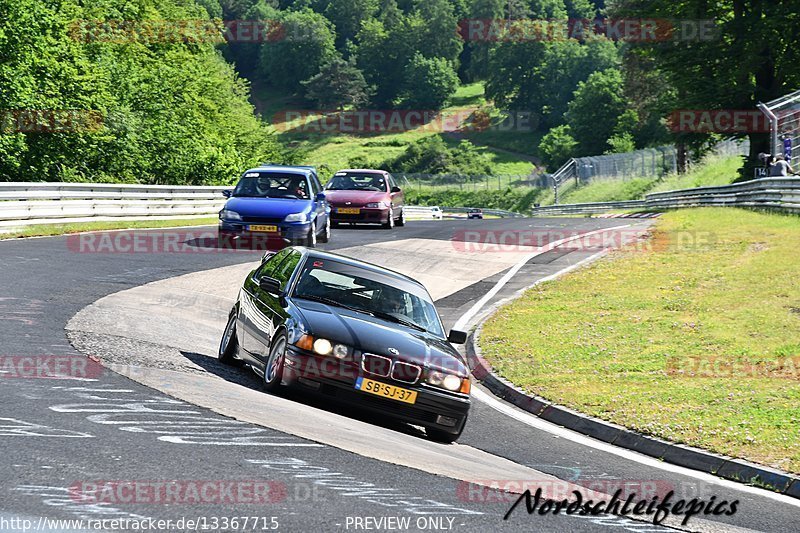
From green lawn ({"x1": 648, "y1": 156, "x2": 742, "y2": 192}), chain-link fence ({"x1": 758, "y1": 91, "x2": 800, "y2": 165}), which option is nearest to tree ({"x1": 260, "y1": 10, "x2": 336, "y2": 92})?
green lawn ({"x1": 648, "y1": 156, "x2": 742, "y2": 192})

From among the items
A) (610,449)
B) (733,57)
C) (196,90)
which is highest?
(196,90)

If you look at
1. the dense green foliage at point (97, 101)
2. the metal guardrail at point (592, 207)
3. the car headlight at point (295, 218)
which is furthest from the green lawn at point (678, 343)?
the metal guardrail at point (592, 207)

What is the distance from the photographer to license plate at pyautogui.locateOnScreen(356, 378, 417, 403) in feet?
29.6

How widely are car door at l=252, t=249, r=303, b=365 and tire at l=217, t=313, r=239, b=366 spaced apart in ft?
1.84

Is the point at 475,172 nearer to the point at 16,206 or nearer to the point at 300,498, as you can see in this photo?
the point at 16,206

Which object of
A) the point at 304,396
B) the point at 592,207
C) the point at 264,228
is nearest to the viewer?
the point at 304,396

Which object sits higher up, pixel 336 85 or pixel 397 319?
pixel 336 85

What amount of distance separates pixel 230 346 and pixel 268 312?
1.34 meters

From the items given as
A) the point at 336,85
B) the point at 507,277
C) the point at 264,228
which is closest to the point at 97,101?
the point at 264,228

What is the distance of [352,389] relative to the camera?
355 inches

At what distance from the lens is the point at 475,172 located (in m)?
127

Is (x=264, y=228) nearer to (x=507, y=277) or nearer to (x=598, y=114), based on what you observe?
(x=507, y=277)

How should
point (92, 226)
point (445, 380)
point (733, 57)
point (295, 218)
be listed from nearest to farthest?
1. point (445, 380)
2. point (295, 218)
3. point (92, 226)
4. point (733, 57)

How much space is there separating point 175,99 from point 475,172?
72405 mm
